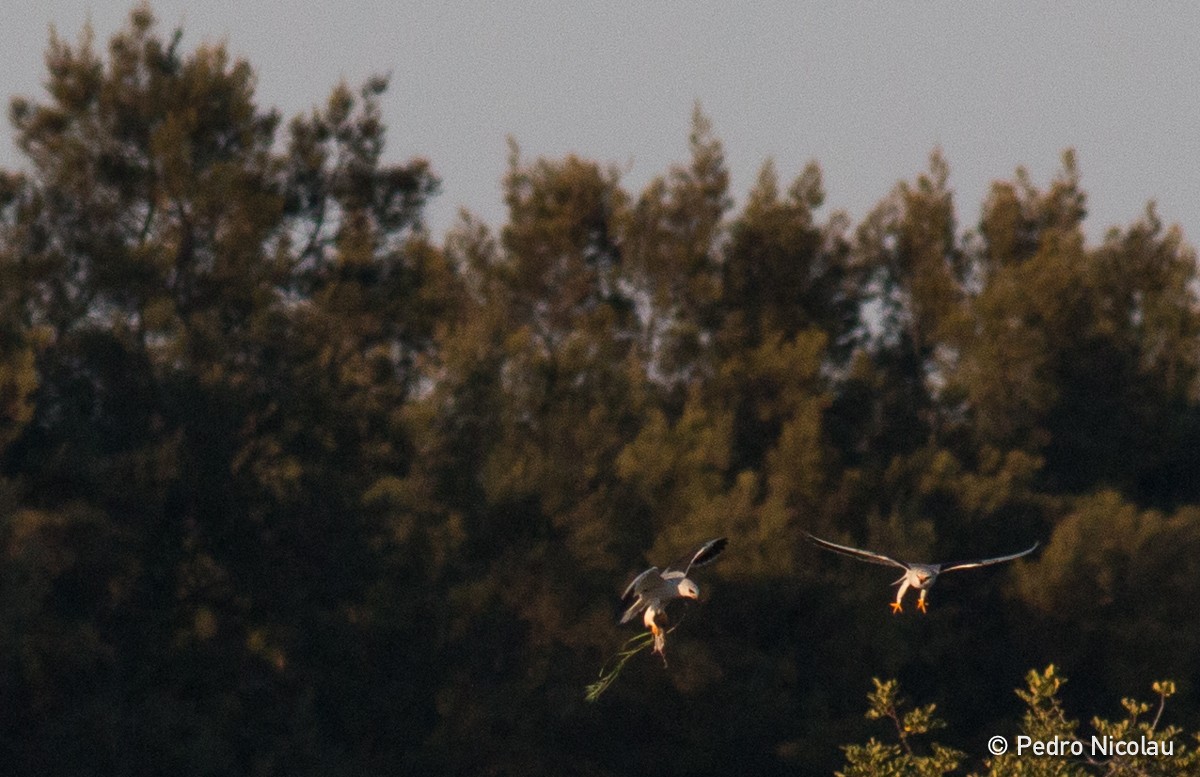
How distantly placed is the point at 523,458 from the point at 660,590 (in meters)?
25.2

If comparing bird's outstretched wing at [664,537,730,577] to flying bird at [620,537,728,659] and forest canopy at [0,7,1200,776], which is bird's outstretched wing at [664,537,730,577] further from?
forest canopy at [0,7,1200,776]

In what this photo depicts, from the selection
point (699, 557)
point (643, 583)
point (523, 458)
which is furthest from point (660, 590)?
point (523, 458)

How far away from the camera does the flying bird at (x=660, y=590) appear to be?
339 inches

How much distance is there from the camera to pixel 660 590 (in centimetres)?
882

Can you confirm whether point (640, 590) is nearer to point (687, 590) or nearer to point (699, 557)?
point (687, 590)

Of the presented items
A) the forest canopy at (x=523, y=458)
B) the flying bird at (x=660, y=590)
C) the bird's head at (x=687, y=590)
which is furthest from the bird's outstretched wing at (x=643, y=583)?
the forest canopy at (x=523, y=458)

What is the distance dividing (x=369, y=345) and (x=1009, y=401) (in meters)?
11.4

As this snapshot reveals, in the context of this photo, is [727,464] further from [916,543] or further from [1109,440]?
[1109,440]

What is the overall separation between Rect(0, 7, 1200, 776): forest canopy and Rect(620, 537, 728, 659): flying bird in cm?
1865

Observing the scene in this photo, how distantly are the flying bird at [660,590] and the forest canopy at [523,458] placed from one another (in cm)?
1865

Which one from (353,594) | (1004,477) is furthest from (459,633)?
(1004,477)

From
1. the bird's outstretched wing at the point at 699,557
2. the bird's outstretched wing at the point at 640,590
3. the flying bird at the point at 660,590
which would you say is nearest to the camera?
the flying bird at the point at 660,590

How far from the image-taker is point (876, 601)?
111 ft

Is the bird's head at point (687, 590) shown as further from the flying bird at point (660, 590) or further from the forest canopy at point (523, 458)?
the forest canopy at point (523, 458)
